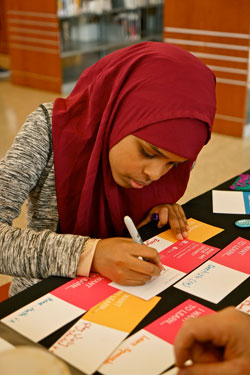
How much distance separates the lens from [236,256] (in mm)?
1251

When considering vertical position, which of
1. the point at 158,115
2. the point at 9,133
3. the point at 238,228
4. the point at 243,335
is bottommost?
the point at 9,133

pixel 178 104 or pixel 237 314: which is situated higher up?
pixel 178 104

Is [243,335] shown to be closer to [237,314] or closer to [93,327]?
[237,314]

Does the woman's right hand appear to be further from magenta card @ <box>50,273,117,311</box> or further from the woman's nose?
the woman's nose

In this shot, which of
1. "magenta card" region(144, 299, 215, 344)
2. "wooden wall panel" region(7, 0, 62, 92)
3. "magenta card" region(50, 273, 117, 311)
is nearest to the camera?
"magenta card" region(144, 299, 215, 344)

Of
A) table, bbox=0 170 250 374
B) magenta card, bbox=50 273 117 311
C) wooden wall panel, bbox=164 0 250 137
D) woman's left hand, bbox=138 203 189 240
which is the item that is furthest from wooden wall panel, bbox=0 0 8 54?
magenta card, bbox=50 273 117 311

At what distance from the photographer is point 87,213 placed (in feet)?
4.59

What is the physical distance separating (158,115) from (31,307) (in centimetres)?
56

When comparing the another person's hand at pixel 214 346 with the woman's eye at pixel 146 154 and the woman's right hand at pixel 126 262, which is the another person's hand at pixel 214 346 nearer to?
the woman's right hand at pixel 126 262

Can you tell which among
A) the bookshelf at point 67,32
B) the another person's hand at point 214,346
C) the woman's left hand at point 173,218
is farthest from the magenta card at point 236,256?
the bookshelf at point 67,32

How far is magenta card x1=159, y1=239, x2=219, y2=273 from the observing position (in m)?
1.20

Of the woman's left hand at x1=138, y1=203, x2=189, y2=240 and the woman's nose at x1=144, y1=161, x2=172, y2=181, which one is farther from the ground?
the woman's nose at x1=144, y1=161, x2=172, y2=181

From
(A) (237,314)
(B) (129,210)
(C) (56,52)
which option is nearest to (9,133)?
(C) (56,52)

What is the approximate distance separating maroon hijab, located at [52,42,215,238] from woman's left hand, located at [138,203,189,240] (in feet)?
0.10
